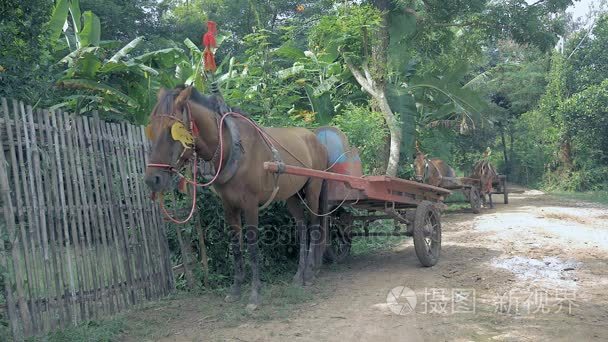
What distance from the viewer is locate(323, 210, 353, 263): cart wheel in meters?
7.44

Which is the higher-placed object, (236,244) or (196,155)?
(196,155)

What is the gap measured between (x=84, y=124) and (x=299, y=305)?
267cm

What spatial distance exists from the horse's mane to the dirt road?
6.16 feet

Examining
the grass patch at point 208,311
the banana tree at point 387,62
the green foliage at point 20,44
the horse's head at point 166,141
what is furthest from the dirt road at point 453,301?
the banana tree at point 387,62

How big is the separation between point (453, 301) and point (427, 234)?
183 cm

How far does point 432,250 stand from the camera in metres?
7.05

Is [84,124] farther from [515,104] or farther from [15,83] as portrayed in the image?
[515,104]

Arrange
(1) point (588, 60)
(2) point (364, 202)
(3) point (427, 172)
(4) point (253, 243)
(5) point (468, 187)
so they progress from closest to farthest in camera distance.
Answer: (4) point (253, 243), (2) point (364, 202), (3) point (427, 172), (5) point (468, 187), (1) point (588, 60)

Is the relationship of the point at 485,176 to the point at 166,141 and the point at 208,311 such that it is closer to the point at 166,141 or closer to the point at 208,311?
the point at 208,311

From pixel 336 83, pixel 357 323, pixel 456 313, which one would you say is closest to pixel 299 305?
pixel 357 323

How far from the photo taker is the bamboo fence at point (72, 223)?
4184 millimetres

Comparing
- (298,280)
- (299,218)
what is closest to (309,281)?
(298,280)

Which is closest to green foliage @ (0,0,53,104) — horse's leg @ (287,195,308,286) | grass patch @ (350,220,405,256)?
horse's leg @ (287,195,308,286)

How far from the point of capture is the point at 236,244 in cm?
551
